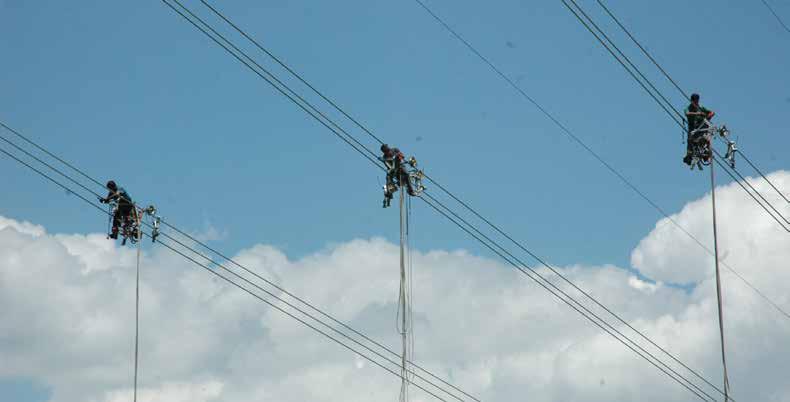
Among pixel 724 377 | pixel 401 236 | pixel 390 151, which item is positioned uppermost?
pixel 390 151

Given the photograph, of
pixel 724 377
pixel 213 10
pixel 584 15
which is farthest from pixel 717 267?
pixel 213 10

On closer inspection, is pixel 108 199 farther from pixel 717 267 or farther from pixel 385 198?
pixel 717 267

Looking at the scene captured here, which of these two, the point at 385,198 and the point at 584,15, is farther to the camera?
the point at 385,198

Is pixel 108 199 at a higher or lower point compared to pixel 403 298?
higher

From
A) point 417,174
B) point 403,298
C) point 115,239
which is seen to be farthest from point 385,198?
point 115,239

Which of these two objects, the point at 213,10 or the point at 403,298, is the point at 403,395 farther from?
the point at 213,10

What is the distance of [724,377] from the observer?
4100 cm

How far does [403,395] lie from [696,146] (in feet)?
32.5

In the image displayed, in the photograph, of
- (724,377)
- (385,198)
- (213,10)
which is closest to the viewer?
(213,10)

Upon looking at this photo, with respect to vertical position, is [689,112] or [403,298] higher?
[689,112]

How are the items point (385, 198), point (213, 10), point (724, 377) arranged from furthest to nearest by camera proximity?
point (385, 198) < point (724, 377) < point (213, 10)

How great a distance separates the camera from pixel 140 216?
4488cm

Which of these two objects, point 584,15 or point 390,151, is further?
point 390,151

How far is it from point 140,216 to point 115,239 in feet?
2.81
